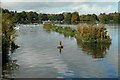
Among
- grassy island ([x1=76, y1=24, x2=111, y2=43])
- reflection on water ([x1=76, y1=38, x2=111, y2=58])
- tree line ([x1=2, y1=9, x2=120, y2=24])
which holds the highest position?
tree line ([x1=2, y1=9, x2=120, y2=24])

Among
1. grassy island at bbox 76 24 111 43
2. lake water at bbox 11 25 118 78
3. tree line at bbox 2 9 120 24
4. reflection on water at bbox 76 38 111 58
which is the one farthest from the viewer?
tree line at bbox 2 9 120 24

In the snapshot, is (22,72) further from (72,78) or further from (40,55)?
(40,55)

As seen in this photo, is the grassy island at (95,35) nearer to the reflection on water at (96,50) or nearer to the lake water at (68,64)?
the reflection on water at (96,50)

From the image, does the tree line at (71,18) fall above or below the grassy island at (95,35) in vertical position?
above

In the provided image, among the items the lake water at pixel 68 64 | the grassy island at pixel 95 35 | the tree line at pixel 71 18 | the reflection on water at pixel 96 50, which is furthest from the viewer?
the tree line at pixel 71 18

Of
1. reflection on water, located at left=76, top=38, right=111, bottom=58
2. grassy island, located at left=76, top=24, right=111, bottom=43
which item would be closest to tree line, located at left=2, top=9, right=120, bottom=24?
grassy island, located at left=76, top=24, right=111, bottom=43

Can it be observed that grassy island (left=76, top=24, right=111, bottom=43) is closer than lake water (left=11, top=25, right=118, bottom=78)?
No

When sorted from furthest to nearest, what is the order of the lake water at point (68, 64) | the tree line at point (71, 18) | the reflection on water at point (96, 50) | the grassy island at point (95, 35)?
the tree line at point (71, 18), the grassy island at point (95, 35), the reflection on water at point (96, 50), the lake water at point (68, 64)

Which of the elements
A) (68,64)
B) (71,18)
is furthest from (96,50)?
(71,18)

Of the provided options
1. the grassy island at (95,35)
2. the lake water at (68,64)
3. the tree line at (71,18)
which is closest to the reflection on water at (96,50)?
the lake water at (68,64)

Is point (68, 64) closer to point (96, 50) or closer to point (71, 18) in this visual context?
point (96, 50)

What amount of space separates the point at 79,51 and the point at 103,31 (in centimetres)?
1374

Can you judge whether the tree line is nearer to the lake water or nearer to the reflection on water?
the reflection on water

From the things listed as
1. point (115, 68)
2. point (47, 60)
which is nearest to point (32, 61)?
point (47, 60)
